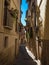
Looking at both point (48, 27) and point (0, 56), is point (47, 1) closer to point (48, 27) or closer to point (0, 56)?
point (48, 27)

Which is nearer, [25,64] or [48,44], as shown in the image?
[48,44]

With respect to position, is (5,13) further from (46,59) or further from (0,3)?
(46,59)

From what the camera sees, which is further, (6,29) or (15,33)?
(15,33)

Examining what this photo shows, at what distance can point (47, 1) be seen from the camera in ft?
32.9

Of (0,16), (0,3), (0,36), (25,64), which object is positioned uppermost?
(0,3)

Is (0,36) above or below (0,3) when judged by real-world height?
below

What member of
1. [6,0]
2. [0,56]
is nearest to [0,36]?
[0,56]

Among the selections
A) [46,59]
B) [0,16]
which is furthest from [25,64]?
[0,16]

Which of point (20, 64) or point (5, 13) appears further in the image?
point (20, 64)

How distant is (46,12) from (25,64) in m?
5.54

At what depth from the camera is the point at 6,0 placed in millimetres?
10164

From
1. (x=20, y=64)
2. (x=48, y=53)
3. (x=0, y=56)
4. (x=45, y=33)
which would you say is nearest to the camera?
(x=0, y=56)

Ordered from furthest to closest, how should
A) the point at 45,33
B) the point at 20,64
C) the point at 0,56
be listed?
the point at 20,64 → the point at 45,33 → the point at 0,56

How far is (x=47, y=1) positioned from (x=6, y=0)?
2317mm
